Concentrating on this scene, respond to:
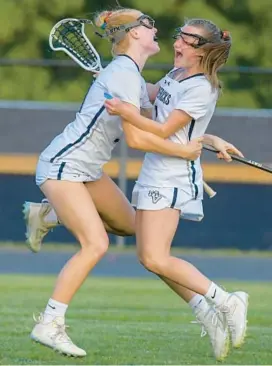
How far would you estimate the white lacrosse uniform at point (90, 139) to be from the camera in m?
7.48

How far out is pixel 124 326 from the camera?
927cm

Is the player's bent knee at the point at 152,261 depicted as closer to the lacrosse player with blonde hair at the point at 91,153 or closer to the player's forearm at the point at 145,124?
the lacrosse player with blonde hair at the point at 91,153

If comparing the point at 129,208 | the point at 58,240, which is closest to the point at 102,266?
the point at 58,240

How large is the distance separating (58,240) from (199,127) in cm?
1032

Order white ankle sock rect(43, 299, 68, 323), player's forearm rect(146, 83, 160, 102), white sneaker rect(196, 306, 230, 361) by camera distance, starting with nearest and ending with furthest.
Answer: white ankle sock rect(43, 299, 68, 323) → white sneaker rect(196, 306, 230, 361) → player's forearm rect(146, 83, 160, 102)

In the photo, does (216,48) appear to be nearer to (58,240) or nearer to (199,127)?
(199,127)

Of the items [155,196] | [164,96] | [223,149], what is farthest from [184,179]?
[164,96]

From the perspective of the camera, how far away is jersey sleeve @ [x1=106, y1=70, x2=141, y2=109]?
7328mm

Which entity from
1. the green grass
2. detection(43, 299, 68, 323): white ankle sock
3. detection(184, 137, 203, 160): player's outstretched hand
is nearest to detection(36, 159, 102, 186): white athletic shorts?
detection(184, 137, 203, 160): player's outstretched hand

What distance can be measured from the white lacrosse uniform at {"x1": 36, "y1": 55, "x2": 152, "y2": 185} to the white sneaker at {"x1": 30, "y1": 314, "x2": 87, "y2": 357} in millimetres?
807

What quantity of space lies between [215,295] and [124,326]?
1.82 m

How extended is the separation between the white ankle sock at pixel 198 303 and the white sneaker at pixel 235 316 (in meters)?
0.13

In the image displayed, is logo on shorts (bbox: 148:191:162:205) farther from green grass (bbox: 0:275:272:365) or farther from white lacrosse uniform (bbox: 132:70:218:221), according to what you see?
green grass (bbox: 0:275:272:365)

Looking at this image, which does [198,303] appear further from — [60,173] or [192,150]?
[60,173]
